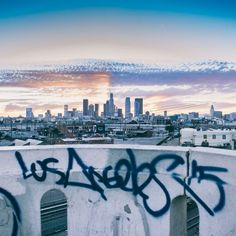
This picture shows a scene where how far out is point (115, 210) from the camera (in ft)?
28.2

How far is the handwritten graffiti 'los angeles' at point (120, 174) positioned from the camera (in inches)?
321

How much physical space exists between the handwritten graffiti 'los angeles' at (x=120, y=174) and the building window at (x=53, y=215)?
200 inches

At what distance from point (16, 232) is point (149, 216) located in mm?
2981

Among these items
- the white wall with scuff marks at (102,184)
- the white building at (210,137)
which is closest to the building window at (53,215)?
the white wall with scuff marks at (102,184)

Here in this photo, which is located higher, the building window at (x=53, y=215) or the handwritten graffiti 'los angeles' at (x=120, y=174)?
the handwritten graffiti 'los angeles' at (x=120, y=174)

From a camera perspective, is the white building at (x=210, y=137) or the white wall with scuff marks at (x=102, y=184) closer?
the white wall with scuff marks at (x=102, y=184)

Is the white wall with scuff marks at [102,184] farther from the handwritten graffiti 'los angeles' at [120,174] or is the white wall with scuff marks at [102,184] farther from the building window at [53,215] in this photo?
the building window at [53,215]

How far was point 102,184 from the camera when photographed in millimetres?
8680

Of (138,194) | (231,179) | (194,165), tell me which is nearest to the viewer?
(231,179)

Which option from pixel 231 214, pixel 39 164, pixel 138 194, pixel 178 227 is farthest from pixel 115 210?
pixel 231 214

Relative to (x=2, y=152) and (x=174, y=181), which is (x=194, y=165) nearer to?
(x=174, y=181)

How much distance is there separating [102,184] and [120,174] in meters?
0.46

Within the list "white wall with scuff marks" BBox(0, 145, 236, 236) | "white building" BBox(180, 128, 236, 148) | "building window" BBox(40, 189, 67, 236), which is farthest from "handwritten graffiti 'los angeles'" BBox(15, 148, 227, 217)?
"white building" BBox(180, 128, 236, 148)

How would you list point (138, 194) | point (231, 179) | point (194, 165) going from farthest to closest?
point (138, 194)
point (194, 165)
point (231, 179)
